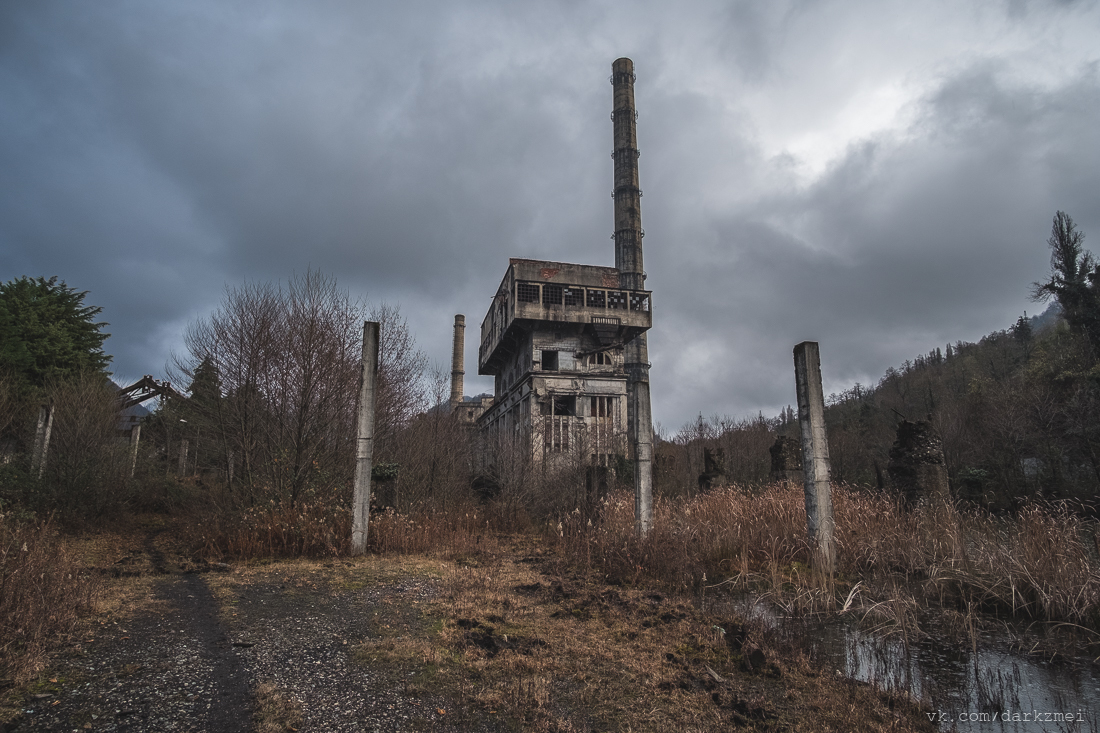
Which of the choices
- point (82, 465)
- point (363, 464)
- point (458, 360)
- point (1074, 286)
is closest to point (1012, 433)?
point (1074, 286)

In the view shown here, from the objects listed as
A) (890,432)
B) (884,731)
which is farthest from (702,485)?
(890,432)

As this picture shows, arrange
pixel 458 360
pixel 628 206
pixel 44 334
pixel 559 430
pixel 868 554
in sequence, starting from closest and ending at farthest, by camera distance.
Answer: pixel 868 554 < pixel 44 334 < pixel 559 430 < pixel 628 206 < pixel 458 360

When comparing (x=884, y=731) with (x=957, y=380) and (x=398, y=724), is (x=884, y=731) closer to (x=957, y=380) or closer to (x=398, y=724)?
(x=398, y=724)

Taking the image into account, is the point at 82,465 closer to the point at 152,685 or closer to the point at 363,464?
the point at 363,464

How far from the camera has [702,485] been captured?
15.5 metres

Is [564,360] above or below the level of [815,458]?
above

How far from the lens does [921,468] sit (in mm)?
9625

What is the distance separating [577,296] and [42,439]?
26856 mm

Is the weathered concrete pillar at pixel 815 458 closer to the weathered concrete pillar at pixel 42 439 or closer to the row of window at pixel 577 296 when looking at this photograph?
the weathered concrete pillar at pixel 42 439

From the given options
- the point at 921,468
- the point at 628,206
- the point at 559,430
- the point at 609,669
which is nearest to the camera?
the point at 609,669

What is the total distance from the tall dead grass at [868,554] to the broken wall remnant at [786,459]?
3255 millimetres

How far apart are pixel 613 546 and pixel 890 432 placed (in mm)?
34632

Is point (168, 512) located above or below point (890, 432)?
below

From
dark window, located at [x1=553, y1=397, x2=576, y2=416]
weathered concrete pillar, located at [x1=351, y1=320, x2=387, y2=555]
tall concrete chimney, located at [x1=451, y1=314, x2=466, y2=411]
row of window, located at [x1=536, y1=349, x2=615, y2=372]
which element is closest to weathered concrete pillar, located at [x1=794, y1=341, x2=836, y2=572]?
weathered concrete pillar, located at [x1=351, y1=320, x2=387, y2=555]
